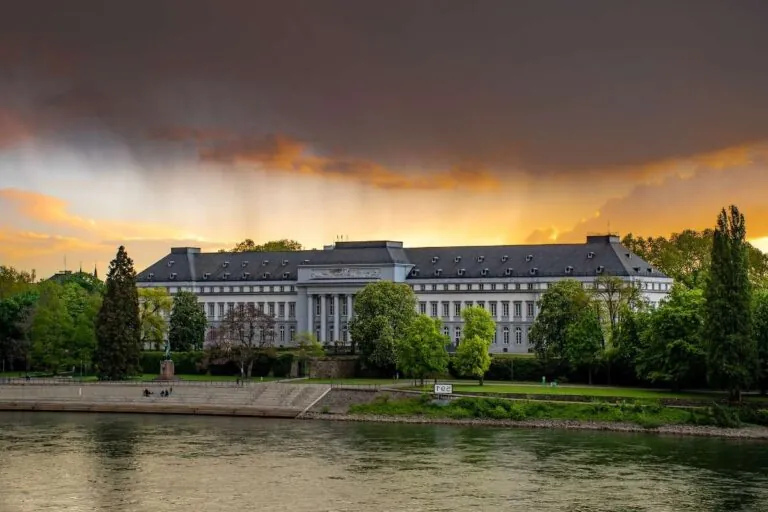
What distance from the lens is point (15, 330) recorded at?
446 feet

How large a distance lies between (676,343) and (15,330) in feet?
246

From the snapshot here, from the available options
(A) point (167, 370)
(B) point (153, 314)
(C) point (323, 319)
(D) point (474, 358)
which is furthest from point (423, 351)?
(C) point (323, 319)

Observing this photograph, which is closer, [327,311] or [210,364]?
[210,364]

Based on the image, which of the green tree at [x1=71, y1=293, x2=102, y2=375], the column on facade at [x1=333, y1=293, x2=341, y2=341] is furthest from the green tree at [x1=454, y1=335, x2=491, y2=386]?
the column on facade at [x1=333, y1=293, x2=341, y2=341]

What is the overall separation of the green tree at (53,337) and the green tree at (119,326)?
913 cm

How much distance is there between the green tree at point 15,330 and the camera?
13388 cm

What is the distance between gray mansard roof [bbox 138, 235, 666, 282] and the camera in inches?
5536

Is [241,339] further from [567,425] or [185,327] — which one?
[567,425]

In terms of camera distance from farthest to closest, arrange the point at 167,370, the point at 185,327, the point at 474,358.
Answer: the point at 185,327 → the point at 167,370 → the point at 474,358

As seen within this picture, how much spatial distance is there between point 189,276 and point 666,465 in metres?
101

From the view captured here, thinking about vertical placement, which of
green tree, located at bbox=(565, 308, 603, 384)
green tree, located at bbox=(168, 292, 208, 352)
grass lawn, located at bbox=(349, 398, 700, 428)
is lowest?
grass lawn, located at bbox=(349, 398, 700, 428)

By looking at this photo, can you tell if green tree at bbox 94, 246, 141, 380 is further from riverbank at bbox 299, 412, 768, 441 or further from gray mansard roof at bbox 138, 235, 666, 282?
gray mansard roof at bbox 138, 235, 666, 282

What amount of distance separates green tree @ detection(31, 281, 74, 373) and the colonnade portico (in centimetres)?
3351

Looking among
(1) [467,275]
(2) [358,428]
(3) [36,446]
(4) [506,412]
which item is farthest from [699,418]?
(1) [467,275]
